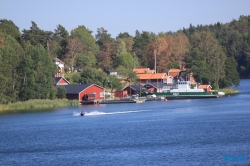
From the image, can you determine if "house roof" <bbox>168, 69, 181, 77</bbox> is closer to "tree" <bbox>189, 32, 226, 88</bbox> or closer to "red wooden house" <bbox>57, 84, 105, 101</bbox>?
"tree" <bbox>189, 32, 226, 88</bbox>

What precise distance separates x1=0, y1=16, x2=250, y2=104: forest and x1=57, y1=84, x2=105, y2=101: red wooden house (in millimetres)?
2075

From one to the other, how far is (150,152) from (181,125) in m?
11.6

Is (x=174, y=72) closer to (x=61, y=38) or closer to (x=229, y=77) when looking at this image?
(x=229, y=77)

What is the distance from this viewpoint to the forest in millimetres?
56219

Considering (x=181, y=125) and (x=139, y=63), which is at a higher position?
Answer: (x=139, y=63)

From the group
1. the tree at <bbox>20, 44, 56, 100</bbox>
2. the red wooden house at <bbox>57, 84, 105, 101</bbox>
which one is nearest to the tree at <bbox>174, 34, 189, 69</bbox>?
the red wooden house at <bbox>57, 84, 105, 101</bbox>

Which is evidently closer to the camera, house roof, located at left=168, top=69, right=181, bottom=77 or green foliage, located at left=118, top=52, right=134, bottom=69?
house roof, located at left=168, top=69, right=181, bottom=77

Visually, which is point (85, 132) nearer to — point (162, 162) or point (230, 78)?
point (162, 162)

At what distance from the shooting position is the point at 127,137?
3156 centimetres

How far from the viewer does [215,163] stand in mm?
22812

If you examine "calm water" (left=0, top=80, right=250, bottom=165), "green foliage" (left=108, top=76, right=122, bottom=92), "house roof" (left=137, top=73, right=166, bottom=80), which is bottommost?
"calm water" (left=0, top=80, right=250, bottom=165)

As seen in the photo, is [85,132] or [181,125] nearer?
[85,132]

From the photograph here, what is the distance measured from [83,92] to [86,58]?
18.5 metres

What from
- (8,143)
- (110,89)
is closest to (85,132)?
(8,143)
